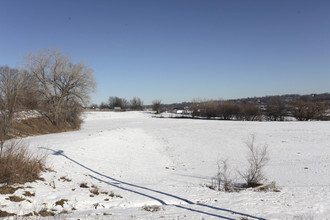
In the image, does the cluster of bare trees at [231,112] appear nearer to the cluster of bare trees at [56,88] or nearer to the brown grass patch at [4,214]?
the cluster of bare trees at [56,88]

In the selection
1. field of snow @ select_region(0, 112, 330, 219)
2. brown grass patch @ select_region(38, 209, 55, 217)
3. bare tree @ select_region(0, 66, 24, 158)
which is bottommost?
field of snow @ select_region(0, 112, 330, 219)

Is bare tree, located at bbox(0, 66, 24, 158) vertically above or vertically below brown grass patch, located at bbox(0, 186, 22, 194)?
above

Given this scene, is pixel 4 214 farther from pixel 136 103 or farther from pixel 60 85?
pixel 136 103

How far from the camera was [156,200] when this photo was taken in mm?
8336

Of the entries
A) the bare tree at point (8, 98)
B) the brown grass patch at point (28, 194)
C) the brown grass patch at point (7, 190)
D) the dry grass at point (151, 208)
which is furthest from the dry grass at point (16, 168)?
the bare tree at point (8, 98)

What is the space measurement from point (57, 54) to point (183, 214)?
3391cm

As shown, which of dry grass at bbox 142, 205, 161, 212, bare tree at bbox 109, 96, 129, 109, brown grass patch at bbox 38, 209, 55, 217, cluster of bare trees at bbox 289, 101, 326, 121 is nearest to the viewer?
brown grass patch at bbox 38, 209, 55, 217

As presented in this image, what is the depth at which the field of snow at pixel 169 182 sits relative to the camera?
6.82m

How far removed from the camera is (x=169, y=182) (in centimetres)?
1195

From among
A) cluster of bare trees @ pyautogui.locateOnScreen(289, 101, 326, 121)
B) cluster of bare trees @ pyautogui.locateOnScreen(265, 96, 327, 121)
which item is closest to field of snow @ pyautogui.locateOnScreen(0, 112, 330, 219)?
cluster of bare trees @ pyautogui.locateOnScreen(289, 101, 326, 121)

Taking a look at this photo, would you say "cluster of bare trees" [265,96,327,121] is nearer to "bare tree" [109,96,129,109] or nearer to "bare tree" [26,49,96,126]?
"bare tree" [26,49,96,126]

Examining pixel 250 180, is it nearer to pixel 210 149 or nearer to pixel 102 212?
pixel 102 212

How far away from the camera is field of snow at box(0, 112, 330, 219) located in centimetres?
682

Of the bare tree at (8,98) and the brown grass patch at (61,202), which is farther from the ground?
the bare tree at (8,98)
